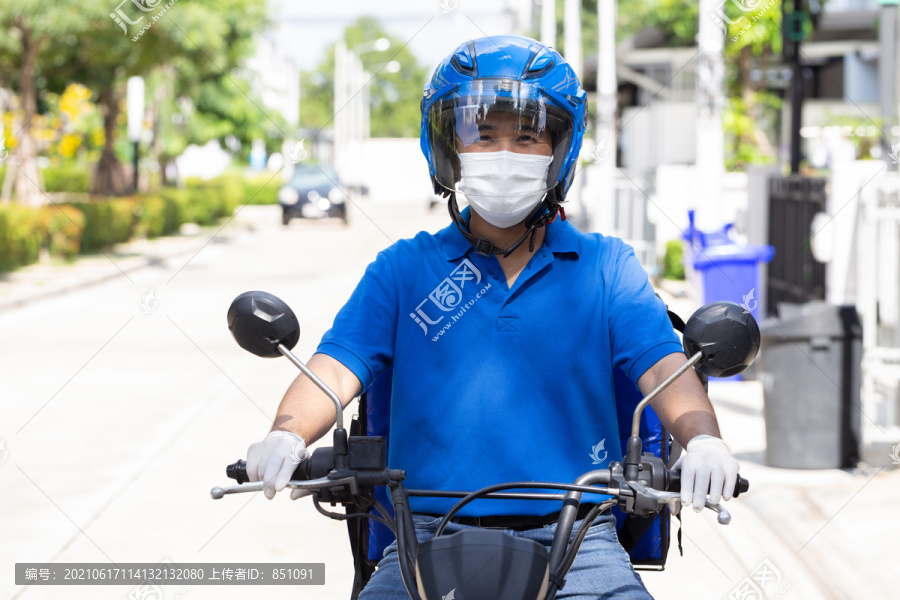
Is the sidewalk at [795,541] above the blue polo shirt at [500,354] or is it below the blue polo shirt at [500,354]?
below

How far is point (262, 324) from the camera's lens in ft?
7.43

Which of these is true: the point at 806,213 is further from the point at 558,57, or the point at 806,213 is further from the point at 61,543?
the point at 558,57

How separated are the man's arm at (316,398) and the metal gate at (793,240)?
9.13m

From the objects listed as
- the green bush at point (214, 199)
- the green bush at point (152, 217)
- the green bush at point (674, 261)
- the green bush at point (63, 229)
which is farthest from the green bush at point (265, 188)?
the green bush at point (674, 261)

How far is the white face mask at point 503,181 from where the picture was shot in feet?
8.40

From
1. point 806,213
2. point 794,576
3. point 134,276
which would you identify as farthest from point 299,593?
point 134,276

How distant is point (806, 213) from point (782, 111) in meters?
23.7

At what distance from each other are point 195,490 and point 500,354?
4.43 meters

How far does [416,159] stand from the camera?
71.4 metres

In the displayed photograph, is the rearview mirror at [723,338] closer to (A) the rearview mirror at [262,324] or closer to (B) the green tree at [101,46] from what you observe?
(A) the rearview mirror at [262,324]

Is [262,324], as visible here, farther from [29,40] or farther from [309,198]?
[309,198]

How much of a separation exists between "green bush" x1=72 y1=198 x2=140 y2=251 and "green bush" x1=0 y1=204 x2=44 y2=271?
2421 millimetres

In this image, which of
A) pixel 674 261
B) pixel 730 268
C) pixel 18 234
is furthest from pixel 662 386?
pixel 18 234

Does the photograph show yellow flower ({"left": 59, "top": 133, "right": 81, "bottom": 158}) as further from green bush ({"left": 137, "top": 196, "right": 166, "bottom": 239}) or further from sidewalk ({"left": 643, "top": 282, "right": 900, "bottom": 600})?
sidewalk ({"left": 643, "top": 282, "right": 900, "bottom": 600})
